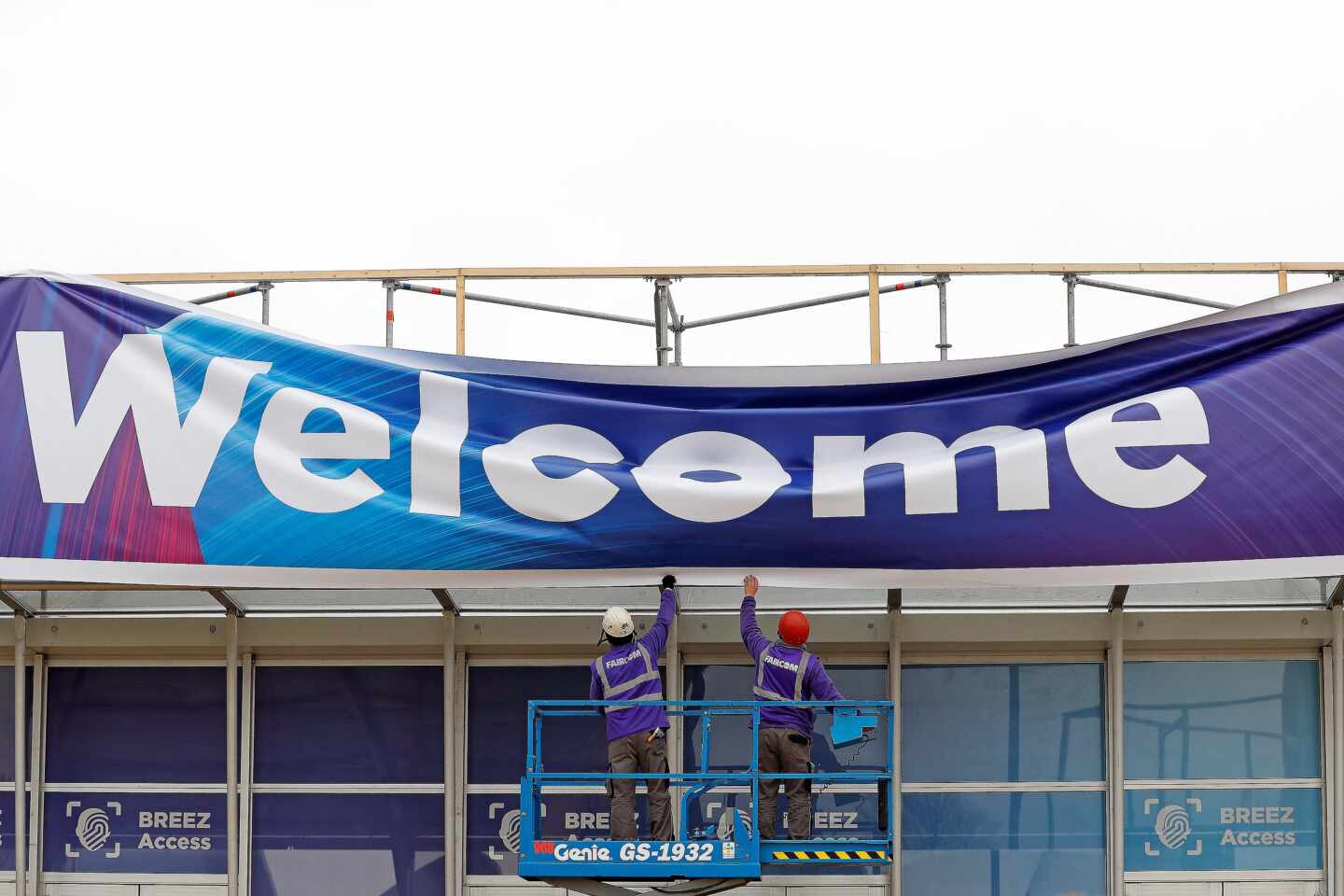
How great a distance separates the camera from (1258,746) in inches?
536

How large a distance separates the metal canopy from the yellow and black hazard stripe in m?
2.33

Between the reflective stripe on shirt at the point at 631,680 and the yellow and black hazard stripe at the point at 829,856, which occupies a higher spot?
the reflective stripe on shirt at the point at 631,680

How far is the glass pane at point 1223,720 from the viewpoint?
13.6 meters

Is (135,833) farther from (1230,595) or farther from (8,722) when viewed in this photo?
(1230,595)

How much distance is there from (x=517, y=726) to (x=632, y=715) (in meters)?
A: 2.12

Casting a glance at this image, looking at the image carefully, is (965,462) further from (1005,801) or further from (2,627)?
(2,627)

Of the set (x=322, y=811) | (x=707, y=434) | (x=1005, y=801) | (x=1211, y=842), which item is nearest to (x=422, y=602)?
(x=322, y=811)

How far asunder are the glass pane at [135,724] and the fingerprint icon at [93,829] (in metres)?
0.30

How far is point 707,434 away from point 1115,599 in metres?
3.84

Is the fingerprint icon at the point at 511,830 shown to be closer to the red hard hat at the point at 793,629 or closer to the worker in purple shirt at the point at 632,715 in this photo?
the worker in purple shirt at the point at 632,715

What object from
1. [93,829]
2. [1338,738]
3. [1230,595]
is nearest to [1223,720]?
[1338,738]

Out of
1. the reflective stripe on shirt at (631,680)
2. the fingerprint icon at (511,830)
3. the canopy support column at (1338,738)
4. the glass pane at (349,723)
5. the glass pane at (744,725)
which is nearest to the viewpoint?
the reflective stripe on shirt at (631,680)

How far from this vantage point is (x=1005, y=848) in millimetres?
13547

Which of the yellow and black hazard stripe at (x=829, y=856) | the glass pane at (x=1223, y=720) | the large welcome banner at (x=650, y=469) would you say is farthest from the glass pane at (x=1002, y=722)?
the yellow and black hazard stripe at (x=829, y=856)
